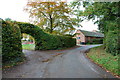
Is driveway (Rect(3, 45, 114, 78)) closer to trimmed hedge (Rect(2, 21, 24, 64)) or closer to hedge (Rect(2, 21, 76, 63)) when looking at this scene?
trimmed hedge (Rect(2, 21, 24, 64))

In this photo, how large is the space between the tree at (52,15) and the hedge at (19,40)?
12.3 ft

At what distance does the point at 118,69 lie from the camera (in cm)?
403

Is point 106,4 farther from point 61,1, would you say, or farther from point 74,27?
point 74,27

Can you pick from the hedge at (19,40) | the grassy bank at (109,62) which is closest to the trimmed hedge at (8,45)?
the hedge at (19,40)

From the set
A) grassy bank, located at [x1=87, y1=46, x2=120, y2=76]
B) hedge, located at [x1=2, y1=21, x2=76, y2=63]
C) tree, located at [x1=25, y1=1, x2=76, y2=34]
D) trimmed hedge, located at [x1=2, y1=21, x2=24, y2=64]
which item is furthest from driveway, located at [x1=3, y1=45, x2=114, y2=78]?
tree, located at [x1=25, y1=1, x2=76, y2=34]

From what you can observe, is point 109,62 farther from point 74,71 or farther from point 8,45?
point 8,45

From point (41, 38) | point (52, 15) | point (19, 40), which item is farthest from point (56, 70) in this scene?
point (52, 15)

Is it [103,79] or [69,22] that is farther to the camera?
[69,22]

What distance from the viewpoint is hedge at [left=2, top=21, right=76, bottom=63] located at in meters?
5.24

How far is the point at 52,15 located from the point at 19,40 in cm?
1107

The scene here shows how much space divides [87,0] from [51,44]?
7768 millimetres

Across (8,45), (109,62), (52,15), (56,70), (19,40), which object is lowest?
(56,70)

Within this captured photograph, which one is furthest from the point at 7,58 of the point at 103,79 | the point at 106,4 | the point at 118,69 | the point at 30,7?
the point at 30,7

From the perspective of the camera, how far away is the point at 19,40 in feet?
22.1
